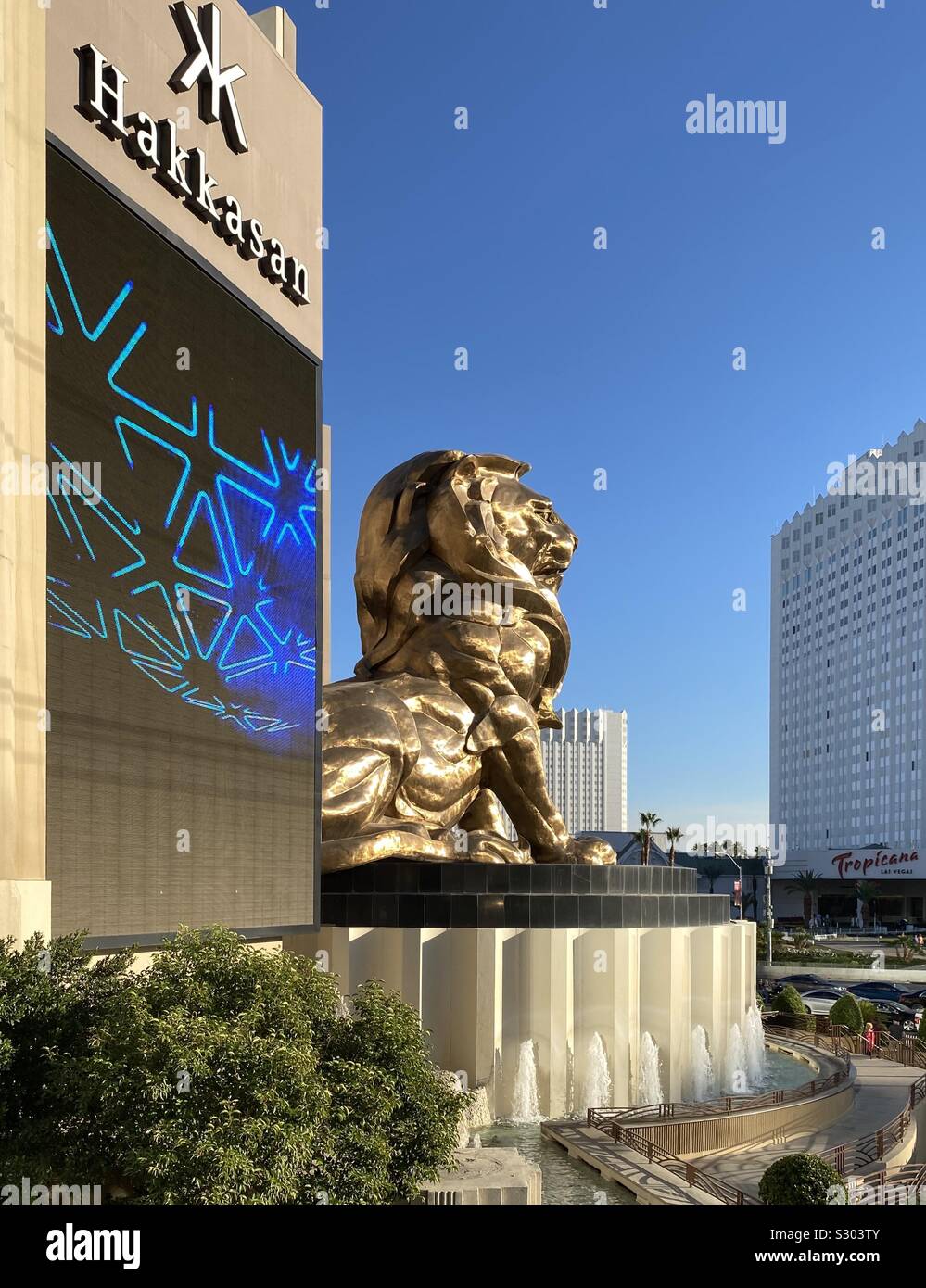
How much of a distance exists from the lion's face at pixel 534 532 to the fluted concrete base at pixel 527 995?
690cm

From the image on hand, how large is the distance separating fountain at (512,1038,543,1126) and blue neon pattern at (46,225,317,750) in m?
→ 5.47

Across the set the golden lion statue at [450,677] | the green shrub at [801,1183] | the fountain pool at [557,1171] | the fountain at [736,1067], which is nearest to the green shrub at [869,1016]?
the fountain at [736,1067]

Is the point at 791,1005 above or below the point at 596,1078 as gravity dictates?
below

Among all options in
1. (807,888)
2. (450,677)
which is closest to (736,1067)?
(450,677)

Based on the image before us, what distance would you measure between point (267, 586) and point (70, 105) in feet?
21.1

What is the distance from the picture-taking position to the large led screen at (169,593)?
12992 millimetres

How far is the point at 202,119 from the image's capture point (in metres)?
16.2

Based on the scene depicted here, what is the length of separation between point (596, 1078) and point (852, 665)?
347ft

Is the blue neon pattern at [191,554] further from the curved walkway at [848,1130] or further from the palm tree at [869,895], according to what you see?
the palm tree at [869,895]

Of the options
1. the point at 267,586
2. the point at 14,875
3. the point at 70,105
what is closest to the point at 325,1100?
the point at 14,875

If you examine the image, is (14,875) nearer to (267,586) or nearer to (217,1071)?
(217,1071)

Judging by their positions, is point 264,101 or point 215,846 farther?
point 264,101

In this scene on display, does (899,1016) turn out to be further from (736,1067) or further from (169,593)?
(169,593)

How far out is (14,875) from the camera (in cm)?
1176
